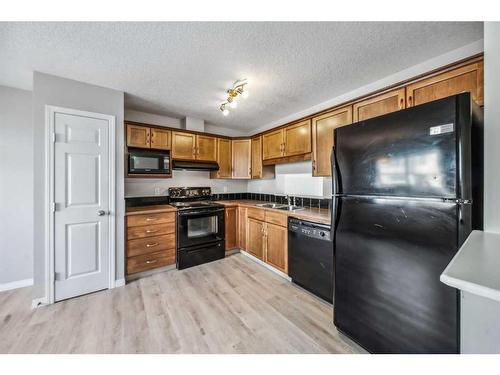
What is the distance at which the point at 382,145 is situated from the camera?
1.32 meters

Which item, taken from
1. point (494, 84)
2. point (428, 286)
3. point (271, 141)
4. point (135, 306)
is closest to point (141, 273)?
point (135, 306)

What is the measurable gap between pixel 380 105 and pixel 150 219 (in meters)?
3.06

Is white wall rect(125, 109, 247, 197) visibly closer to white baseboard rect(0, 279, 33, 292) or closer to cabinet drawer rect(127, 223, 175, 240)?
cabinet drawer rect(127, 223, 175, 240)

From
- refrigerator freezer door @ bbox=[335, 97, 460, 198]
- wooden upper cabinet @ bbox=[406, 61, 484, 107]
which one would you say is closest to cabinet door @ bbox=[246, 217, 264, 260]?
refrigerator freezer door @ bbox=[335, 97, 460, 198]

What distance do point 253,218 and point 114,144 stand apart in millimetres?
2135

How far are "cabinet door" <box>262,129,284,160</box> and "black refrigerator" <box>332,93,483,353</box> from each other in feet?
5.38

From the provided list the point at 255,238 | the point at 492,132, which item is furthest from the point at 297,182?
the point at 492,132

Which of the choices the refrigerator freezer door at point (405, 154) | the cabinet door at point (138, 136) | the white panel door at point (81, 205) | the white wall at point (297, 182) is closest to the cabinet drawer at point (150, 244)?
the white panel door at point (81, 205)

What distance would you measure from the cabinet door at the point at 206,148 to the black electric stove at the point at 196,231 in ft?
2.20

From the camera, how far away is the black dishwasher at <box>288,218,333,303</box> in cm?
206

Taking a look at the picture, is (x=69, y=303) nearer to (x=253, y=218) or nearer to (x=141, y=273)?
(x=141, y=273)

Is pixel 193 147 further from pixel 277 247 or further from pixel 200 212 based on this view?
pixel 277 247

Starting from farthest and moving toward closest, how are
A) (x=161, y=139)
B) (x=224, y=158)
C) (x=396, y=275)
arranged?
(x=224, y=158), (x=161, y=139), (x=396, y=275)

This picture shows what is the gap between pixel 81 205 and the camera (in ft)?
7.43
